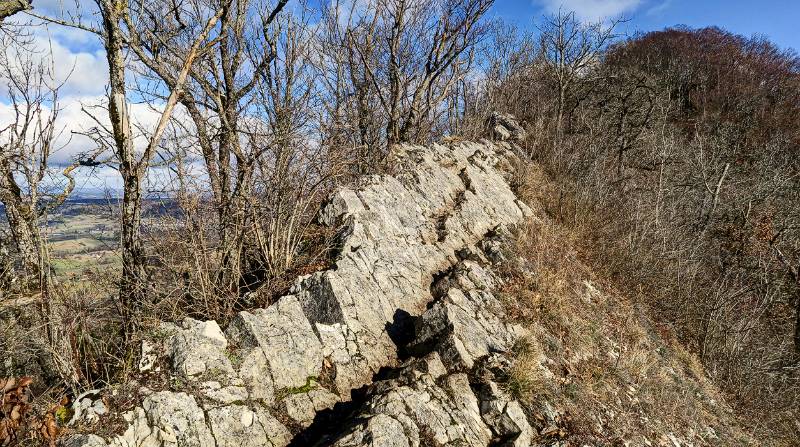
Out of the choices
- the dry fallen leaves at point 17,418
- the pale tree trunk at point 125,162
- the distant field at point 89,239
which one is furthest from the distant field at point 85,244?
the dry fallen leaves at point 17,418

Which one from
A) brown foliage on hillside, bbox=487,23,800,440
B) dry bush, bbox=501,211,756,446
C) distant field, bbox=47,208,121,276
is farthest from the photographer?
brown foliage on hillside, bbox=487,23,800,440

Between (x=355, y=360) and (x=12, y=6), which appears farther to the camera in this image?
(x=355, y=360)

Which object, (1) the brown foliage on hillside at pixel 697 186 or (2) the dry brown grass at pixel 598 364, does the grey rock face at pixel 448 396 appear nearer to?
(2) the dry brown grass at pixel 598 364

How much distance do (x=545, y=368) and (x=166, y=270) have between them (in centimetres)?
541

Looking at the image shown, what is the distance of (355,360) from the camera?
5016 mm

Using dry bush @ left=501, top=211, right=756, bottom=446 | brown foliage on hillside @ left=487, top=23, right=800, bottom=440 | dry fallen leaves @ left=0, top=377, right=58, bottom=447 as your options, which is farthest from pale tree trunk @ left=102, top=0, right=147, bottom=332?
brown foliage on hillside @ left=487, top=23, right=800, bottom=440

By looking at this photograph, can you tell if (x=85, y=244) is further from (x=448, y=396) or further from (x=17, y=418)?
(x=448, y=396)

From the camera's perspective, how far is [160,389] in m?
3.70

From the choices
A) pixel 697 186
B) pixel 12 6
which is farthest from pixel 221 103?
pixel 697 186

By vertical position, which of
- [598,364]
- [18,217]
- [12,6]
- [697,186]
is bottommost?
[598,364]

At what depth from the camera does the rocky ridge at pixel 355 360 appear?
12.2 ft

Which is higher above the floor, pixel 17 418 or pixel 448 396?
pixel 17 418

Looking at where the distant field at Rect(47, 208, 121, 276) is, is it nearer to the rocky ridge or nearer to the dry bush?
the rocky ridge

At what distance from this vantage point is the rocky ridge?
147 inches
